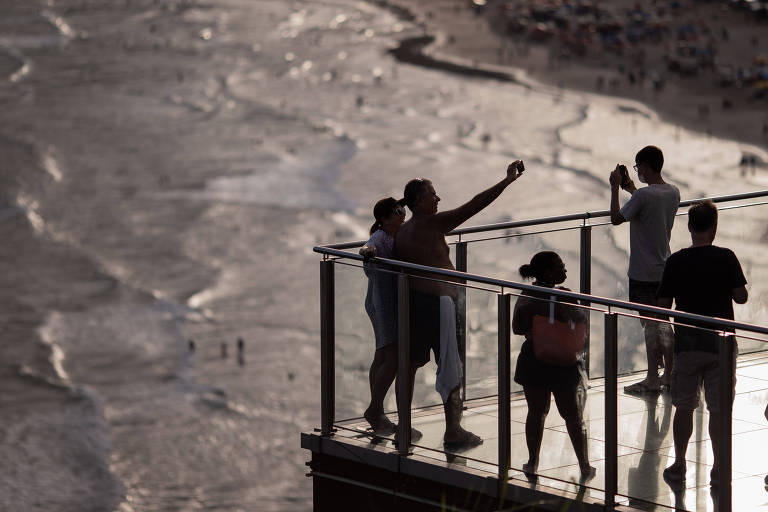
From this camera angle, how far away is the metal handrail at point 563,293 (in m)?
6.95

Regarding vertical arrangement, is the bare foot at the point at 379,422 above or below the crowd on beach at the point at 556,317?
below

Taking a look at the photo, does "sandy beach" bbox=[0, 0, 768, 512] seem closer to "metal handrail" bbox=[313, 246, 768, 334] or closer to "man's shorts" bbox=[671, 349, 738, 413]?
"metal handrail" bbox=[313, 246, 768, 334]

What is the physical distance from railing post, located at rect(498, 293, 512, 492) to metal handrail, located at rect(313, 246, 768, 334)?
16cm

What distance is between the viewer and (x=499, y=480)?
8.24m

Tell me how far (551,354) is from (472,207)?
1059 mm

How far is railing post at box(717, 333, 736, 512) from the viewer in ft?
22.9

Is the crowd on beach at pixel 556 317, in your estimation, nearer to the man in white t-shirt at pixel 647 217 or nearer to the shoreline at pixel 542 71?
the man in white t-shirt at pixel 647 217

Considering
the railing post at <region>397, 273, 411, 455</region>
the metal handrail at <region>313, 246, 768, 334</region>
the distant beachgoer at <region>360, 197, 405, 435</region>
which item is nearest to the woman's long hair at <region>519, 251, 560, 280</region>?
the metal handrail at <region>313, 246, 768, 334</region>

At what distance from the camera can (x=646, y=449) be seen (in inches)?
297

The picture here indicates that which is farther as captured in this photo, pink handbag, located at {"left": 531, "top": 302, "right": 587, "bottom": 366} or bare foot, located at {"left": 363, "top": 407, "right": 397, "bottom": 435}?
bare foot, located at {"left": 363, "top": 407, "right": 397, "bottom": 435}

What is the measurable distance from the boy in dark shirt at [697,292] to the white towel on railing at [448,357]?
1.31 m

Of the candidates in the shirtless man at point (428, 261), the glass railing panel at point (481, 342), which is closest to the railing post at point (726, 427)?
the glass railing panel at point (481, 342)

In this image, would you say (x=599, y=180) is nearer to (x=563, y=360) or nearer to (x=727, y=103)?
(x=727, y=103)

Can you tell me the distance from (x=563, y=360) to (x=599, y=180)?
2011 inches
